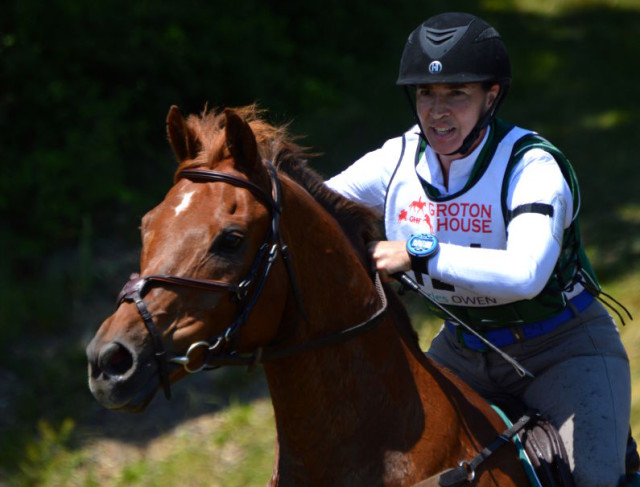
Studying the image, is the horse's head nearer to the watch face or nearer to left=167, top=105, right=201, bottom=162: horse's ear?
left=167, top=105, right=201, bottom=162: horse's ear

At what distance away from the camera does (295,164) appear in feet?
10.2

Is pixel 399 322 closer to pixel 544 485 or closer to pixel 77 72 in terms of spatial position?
pixel 544 485

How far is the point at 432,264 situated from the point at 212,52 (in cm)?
773

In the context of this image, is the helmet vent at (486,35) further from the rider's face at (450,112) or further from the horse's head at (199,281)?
the horse's head at (199,281)

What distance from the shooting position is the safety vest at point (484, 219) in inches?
125

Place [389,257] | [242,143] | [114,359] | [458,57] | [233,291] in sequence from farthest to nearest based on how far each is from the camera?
[458,57] < [389,257] < [242,143] < [233,291] < [114,359]

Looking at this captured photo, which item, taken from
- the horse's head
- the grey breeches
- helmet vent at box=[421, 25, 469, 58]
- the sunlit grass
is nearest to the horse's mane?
the horse's head

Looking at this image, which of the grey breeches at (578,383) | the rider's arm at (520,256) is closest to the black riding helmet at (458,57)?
the rider's arm at (520,256)

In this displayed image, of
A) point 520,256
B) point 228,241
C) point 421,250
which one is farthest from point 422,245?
point 228,241

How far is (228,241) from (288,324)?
36 centimetres

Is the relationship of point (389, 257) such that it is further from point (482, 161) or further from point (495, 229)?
point (482, 161)

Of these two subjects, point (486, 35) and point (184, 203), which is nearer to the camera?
point (184, 203)

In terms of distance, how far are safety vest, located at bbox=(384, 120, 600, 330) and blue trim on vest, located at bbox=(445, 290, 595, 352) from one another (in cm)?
4

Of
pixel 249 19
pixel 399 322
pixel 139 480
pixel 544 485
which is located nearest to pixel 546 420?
pixel 544 485
